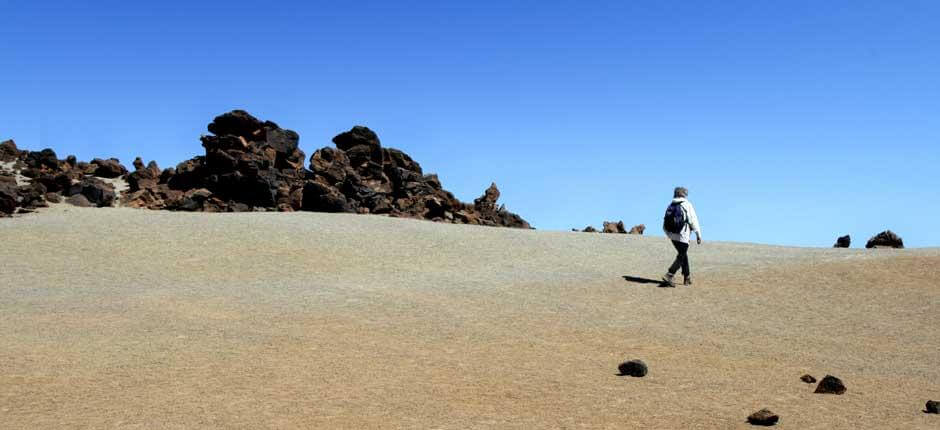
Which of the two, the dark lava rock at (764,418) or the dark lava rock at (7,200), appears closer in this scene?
the dark lava rock at (764,418)

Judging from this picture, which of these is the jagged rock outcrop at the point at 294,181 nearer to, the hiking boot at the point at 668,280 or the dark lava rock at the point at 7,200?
the dark lava rock at the point at 7,200

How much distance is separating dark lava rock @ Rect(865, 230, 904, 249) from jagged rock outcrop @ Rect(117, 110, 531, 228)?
14076 millimetres

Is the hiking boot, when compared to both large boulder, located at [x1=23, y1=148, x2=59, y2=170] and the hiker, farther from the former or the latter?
large boulder, located at [x1=23, y1=148, x2=59, y2=170]

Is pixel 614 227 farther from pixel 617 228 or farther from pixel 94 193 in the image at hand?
pixel 94 193

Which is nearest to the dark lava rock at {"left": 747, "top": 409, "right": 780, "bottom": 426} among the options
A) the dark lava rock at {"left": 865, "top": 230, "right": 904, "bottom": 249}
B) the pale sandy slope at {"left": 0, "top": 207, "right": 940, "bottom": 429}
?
the pale sandy slope at {"left": 0, "top": 207, "right": 940, "bottom": 429}

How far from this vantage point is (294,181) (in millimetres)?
33562

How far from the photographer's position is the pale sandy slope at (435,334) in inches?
302

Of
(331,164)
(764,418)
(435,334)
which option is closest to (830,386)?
(764,418)

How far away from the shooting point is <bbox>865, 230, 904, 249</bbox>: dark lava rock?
2538 centimetres

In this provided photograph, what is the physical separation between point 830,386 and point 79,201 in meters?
29.2

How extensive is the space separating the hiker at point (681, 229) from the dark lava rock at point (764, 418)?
8.87 metres

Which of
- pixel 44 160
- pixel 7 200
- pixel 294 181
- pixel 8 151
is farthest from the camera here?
pixel 8 151

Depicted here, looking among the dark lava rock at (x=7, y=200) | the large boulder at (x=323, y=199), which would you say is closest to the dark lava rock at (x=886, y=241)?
the large boulder at (x=323, y=199)

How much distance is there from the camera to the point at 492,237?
2416cm
